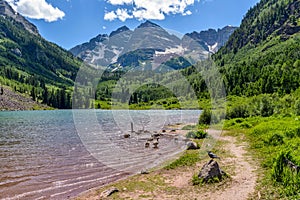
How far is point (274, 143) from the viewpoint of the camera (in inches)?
1105

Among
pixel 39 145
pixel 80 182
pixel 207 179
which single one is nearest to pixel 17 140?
pixel 39 145

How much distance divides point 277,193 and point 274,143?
49.2 ft

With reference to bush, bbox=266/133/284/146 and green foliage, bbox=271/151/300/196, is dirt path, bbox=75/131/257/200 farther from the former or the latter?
bush, bbox=266/133/284/146

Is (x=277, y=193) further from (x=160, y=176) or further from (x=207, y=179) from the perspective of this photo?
(x=160, y=176)

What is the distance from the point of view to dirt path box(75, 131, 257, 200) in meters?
16.3

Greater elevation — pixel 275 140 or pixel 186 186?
pixel 275 140

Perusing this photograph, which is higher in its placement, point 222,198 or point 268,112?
point 268,112

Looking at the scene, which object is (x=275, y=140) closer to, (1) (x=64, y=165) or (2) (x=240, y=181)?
(2) (x=240, y=181)

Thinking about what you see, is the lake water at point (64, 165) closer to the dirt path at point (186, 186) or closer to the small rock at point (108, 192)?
the small rock at point (108, 192)

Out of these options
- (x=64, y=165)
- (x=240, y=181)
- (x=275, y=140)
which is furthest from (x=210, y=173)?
(x=64, y=165)

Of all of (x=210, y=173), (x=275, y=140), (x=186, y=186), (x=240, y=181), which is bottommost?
(x=186, y=186)

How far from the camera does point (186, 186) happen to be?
1866 centimetres

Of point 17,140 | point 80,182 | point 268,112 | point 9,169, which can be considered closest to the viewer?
point 80,182

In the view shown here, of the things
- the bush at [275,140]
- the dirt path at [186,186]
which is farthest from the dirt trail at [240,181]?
the bush at [275,140]
